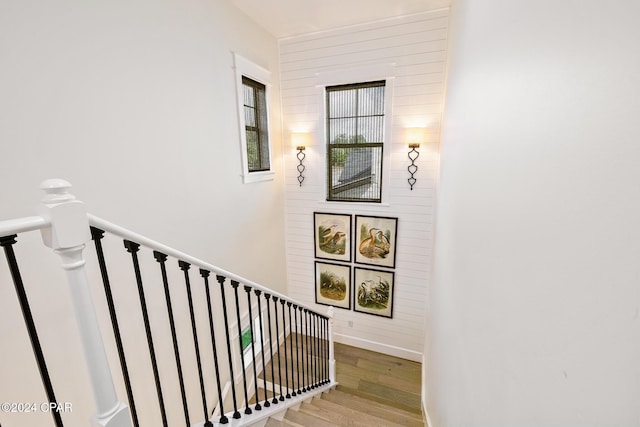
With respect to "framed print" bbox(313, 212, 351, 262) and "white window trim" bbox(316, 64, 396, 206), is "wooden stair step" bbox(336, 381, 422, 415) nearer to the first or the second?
"framed print" bbox(313, 212, 351, 262)

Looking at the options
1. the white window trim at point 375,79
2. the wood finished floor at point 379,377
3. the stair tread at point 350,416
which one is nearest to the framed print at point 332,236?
the white window trim at point 375,79

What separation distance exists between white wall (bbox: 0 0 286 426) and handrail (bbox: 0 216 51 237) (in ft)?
3.44

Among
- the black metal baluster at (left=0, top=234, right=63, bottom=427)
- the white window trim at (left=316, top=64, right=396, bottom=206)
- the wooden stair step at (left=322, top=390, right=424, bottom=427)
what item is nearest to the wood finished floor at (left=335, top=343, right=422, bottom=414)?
the wooden stair step at (left=322, top=390, right=424, bottom=427)

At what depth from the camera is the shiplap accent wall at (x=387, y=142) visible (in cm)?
325

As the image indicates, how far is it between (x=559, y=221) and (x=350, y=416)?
288 cm

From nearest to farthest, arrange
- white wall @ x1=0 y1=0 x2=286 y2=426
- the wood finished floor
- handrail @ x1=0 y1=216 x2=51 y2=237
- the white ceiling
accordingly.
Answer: handrail @ x1=0 y1=216 x2=51 y2=237 < white wall @ x1=0 y1=0 x2=286 y2=426 < the white ceiling < the wood finished floor

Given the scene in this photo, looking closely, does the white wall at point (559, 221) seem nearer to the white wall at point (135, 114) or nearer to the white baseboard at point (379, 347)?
the white wall at point (135, 114)

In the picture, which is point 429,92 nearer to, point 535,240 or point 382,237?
point 382,237

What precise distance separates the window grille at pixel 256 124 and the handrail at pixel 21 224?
110 inches

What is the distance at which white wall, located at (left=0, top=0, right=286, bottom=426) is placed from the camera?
1295 millimetres

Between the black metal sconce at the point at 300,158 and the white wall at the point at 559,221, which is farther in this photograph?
the black metal sconce at the point at 300,158

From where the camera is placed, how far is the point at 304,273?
4.44m

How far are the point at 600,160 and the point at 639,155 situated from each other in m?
0.08

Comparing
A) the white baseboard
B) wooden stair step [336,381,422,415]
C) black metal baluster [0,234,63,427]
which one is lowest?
wooden stair step [336,381,422,415]
